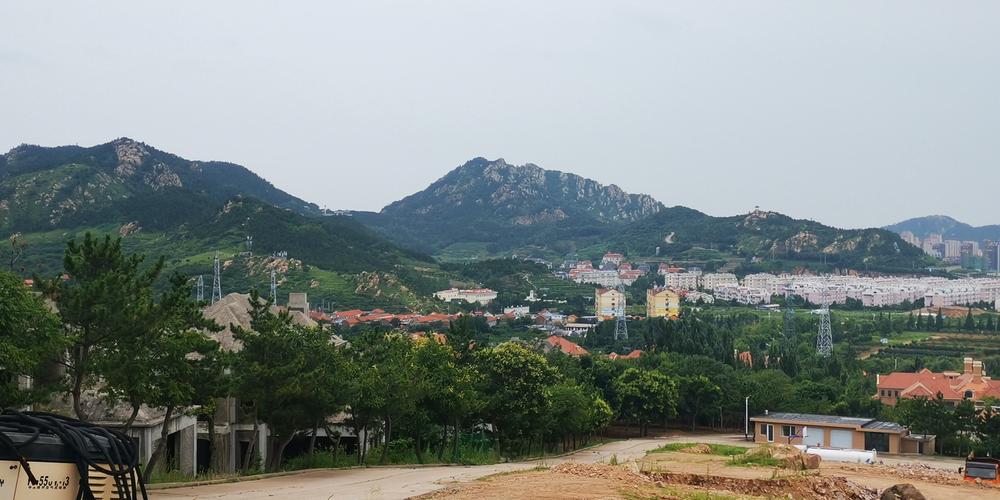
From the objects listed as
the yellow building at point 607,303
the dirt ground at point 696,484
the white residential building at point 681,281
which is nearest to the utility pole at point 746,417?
the dirt ground at point 696,484

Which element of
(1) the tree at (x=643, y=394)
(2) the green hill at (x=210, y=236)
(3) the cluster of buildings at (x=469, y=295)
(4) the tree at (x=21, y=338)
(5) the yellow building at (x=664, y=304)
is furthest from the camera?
(5) the yellow building at (x=664, y=304)

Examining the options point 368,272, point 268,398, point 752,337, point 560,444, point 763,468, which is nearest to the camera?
point 268,398

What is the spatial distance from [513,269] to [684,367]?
9510 centimetres

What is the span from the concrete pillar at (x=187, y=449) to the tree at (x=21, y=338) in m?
6.51

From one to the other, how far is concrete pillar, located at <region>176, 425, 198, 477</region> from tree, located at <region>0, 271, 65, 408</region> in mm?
6511

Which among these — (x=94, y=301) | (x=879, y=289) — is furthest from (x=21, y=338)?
(x=879, y=289)

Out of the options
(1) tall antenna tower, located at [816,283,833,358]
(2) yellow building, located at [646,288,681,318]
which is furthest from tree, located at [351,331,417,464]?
(2) yellow building, located at [646,288,681,318]

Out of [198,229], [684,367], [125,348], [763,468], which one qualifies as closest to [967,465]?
[763,468]

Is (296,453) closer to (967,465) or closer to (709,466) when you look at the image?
(709,466)

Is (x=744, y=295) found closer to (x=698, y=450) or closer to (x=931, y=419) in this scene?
(x=931, y=419)

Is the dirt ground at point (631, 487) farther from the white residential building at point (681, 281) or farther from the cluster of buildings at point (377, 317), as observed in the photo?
the white residential building at point (681, 281)

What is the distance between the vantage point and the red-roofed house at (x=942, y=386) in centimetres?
5569

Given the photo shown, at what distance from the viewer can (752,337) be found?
3752 inches

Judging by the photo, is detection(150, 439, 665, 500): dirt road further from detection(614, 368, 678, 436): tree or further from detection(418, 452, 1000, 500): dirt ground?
detection(614, 368, 678, 436): tree
